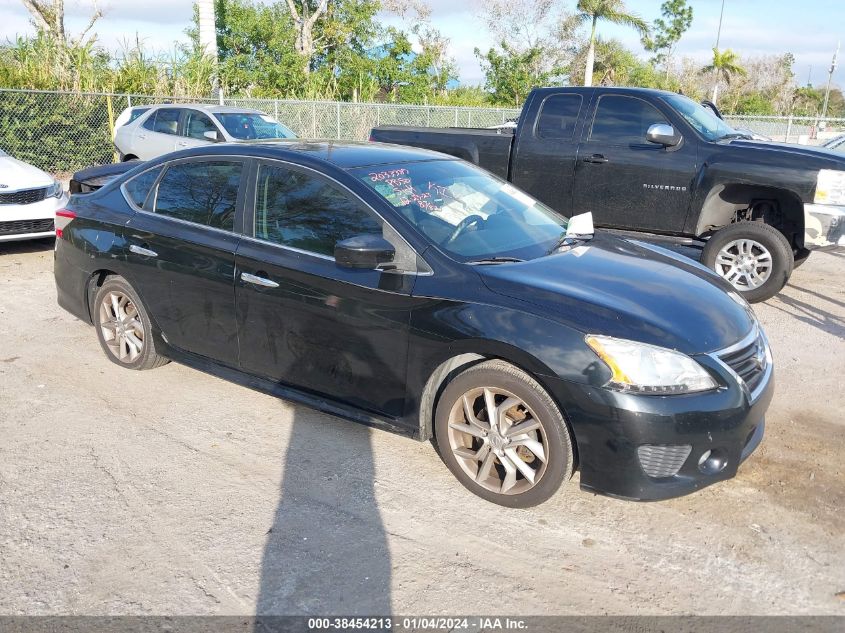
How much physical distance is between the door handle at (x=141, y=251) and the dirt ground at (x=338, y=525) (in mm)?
926

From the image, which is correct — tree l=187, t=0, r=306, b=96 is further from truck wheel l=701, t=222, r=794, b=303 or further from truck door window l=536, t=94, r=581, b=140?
truck wheel l=701, t=222, r=794, b=303

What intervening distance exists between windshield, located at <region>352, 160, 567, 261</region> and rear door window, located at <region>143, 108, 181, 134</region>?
9592 millimetres

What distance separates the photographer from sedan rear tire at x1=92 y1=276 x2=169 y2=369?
16.1ft

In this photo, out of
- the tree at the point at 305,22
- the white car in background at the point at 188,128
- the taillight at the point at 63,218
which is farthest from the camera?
the tree at the point at 305,22

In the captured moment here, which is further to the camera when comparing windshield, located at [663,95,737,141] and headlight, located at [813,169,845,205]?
windshield, located at [663,95,737,141]

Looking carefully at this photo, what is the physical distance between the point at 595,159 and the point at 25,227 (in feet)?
21.8

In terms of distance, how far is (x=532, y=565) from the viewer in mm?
3074

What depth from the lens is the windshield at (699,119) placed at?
23.9 feet

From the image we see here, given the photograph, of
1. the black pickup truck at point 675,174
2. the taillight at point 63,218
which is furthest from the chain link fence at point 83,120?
the black pickup truck at point 675,174

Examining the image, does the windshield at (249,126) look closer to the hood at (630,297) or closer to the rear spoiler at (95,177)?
the rear spoiler at (95,177)

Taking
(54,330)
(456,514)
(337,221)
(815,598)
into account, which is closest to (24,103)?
(54,330)

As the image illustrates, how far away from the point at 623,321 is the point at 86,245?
3.80 metres

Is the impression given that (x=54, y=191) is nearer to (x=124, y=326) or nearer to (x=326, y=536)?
(x=124, y=326)

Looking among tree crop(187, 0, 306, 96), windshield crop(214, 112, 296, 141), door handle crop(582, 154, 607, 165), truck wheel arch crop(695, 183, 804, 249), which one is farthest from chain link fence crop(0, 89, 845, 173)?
truck wheel arch crop(695, 183, 804, 249)
